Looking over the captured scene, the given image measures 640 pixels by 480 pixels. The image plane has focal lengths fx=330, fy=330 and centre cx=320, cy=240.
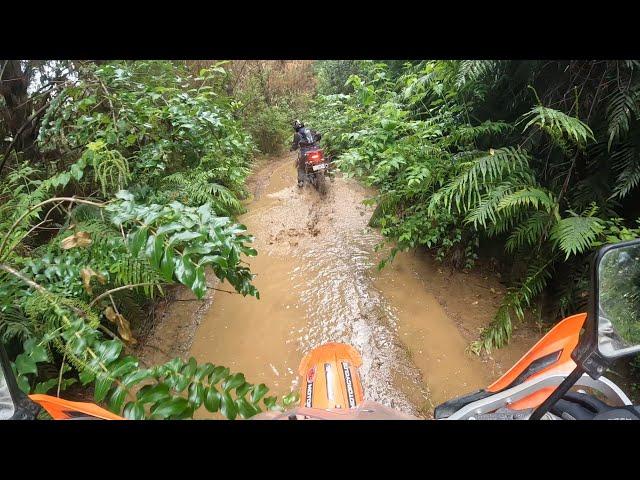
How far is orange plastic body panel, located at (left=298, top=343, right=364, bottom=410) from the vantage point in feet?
6.65

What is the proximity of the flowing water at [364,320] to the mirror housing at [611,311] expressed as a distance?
77.3 inches

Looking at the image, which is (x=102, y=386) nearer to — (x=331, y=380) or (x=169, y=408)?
(x=169, y=408)

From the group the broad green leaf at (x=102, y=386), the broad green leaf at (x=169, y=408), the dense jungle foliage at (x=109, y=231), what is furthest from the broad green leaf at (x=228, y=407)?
the broad green leaf at (x=102, y=386)

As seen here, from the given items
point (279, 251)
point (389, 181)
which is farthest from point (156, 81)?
point (389, 181)

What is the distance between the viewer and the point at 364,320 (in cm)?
344

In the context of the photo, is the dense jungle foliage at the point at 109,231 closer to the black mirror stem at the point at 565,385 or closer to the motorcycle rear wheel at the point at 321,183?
the black mirror stem at the point at 565,385

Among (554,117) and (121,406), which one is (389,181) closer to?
(554,117)

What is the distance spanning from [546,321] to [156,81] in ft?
16.1

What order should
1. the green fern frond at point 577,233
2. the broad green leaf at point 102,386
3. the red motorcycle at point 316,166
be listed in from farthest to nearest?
the red motorcycle at point 316,166 → the green fern frond at point 577,233 → the broad green leaf at point 102,386

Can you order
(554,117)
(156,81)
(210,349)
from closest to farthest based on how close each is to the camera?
(554,117), (210,349), (156,81)

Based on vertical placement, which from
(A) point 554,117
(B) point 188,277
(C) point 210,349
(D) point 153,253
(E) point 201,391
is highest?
(A) point 554,117

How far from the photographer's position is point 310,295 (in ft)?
12.8

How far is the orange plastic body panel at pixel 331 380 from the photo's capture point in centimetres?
203
